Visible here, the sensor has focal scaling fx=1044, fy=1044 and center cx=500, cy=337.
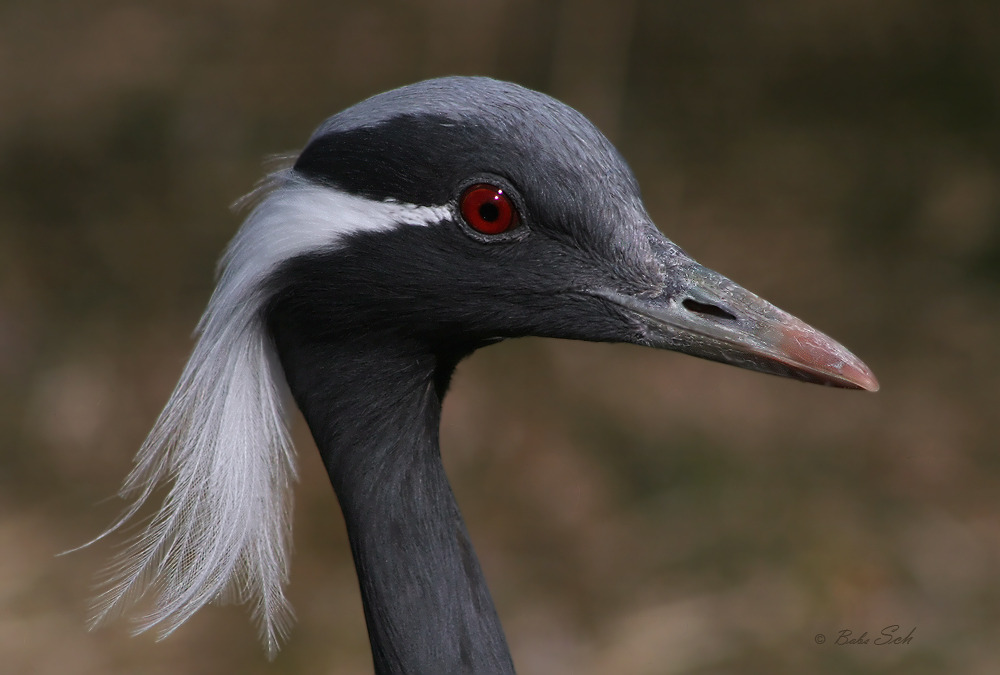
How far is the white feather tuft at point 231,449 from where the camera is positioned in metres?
2.55

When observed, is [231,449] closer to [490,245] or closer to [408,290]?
[408,290]

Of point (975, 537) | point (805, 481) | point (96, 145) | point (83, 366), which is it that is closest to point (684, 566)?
point (805, 481)

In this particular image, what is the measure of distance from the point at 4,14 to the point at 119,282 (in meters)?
3.94

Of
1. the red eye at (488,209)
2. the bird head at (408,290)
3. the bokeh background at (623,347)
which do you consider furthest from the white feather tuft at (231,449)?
the bokeh background at (623,347)

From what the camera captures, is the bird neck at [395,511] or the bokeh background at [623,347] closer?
the bird neck at [395,511]

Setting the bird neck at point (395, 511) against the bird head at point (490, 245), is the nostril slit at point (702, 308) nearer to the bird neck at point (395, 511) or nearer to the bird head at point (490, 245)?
the bird head at point (490, 245)

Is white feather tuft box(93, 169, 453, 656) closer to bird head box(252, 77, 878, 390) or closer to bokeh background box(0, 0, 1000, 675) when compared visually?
bird head box(252, 77, 878, 390)

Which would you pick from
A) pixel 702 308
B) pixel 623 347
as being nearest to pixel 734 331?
pixel 702 308

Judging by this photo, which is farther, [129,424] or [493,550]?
[129,424]

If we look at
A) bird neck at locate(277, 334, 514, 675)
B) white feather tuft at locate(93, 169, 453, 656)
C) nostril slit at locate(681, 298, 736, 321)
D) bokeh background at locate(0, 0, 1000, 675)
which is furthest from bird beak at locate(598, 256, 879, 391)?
bokeh background at locate(0, 0, 1000, 675)

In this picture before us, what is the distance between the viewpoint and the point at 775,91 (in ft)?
28.3

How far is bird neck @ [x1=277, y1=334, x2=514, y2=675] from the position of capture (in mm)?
2518

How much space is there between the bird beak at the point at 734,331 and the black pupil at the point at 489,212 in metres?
0.33

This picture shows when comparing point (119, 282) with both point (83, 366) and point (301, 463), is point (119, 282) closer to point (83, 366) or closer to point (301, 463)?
point (83, 366)
